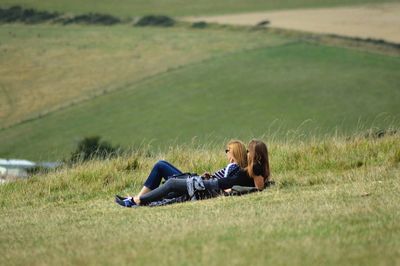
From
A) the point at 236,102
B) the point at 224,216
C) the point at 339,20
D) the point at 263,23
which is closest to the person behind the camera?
the point at 224,216

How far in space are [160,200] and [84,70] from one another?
4791cm

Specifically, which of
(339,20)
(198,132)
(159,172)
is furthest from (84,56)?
(159,172)

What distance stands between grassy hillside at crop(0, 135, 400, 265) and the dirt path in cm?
4492

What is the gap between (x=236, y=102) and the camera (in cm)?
4819

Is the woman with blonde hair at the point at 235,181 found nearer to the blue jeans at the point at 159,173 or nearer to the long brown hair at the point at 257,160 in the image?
the long brown hair at the point at 257,160

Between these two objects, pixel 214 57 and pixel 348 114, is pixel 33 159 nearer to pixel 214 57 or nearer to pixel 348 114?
pixel 348 114

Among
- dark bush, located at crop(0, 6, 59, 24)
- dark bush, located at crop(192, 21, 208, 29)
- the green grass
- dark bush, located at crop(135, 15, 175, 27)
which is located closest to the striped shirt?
dark bush, located at crop(192, 21, 208, 29)

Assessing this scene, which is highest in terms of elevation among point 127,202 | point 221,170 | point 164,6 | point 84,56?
point 221,170

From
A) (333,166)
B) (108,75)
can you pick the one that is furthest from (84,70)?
(333,166)

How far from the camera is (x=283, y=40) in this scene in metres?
60.9

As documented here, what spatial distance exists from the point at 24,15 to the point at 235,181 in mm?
64983

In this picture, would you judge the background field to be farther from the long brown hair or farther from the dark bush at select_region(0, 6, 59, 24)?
the dark bush at select_region(0, 6, 59, 24)

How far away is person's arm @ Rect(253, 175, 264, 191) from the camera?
423 inches

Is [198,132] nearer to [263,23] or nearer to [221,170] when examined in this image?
[263,23]
